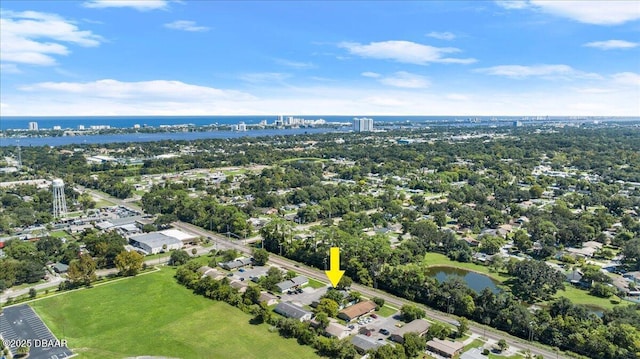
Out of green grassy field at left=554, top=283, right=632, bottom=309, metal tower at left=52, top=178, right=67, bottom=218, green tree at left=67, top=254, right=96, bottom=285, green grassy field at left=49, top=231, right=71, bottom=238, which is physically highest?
metal tower at left=52, top=178, right=67, bottom=218

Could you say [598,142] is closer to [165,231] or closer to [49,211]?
[165,231]

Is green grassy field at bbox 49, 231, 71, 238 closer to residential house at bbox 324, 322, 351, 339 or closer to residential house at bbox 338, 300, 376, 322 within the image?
residential house at bbox 338, 300, 376, 322

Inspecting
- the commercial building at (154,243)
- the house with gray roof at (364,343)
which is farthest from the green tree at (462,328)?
the commercial building at (154,243)

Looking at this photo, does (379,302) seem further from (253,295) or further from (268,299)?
(253,295)

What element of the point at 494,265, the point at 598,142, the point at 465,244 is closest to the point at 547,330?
the point at 494,265

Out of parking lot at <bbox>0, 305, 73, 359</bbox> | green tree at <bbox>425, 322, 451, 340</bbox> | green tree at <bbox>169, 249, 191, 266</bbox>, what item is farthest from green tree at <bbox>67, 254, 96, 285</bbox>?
green tree at <bbox>425, 322, 451, 340</bbox>
